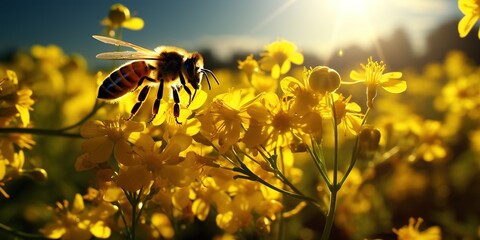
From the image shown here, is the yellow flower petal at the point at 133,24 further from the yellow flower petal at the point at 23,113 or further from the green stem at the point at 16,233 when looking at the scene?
the green stem at the point at 16,233

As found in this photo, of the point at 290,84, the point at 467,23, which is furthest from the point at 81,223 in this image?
the point at 467,23

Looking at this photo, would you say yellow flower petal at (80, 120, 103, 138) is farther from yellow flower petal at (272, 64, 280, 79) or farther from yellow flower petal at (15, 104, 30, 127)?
yellow flower petal at (272, 64, 280, 79)

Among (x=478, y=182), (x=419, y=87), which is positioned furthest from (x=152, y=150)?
(x=419, y=87)

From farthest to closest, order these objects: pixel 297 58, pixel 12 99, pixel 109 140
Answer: pixel 297 58, pixel 12 99, pixel 109 140

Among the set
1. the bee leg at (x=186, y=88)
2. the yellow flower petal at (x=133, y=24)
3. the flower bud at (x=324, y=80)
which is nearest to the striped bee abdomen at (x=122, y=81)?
the bee leg at (x=186, y=88)

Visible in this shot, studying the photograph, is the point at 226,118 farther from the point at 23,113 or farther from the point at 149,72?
the point at 23,113

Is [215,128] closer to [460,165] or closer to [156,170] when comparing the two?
[156,170]
